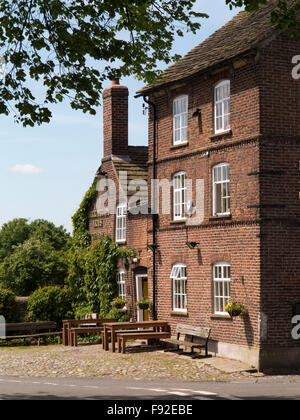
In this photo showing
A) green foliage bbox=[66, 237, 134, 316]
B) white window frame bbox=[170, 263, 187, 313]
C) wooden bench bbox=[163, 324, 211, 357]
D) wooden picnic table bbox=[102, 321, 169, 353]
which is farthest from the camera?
green foliage bbox=[66, 237, 134, 316]

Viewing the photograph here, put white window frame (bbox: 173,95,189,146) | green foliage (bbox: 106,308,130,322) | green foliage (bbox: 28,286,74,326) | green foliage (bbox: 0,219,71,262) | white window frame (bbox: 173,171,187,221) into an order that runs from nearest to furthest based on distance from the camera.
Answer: white window frame (bbox: 173,171,187,221)
white window frame (bbox: 173,95,189,146)
green foliage (bbox: 106,308,130,322)
green foliage (bbox: 28,286,74,326)
green foliage (bbox: 0,219,71,262)

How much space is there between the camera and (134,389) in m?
15.8

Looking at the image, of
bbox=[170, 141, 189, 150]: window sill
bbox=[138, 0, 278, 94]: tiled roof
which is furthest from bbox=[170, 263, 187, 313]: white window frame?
bbox=[138, 0, 278, 94]: tiled roof

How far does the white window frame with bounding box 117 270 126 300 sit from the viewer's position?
29.0m

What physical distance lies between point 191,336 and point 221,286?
7.63 feet

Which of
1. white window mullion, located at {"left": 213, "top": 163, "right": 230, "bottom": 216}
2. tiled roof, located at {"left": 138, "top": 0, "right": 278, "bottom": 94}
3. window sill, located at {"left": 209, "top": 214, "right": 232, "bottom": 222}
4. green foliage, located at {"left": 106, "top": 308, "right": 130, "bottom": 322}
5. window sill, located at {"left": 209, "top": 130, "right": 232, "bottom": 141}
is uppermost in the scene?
tiled roof, located at {"left": 138, "top": 0, "right": 278, "bottom": 94}

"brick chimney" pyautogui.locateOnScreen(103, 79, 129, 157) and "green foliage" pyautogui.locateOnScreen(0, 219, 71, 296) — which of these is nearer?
"brick chimney" pyautogui.locateOnScreen(103, 79, 129, 157)

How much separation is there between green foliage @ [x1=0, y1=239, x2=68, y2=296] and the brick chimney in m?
15.2

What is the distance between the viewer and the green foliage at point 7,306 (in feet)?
104

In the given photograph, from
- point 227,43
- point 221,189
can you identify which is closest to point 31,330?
point 221,189

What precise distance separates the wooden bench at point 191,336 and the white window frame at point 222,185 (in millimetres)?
3861

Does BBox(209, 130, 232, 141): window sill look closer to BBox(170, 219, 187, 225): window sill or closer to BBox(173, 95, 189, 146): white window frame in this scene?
BBox(173, 95, 189, 146): white window frame
